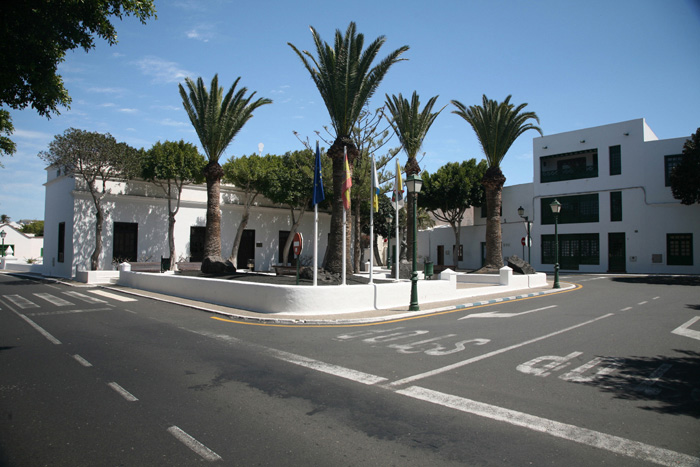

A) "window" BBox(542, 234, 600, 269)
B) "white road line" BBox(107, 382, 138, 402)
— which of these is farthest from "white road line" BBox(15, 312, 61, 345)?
"window" BBox(542, 234, 600, 269)

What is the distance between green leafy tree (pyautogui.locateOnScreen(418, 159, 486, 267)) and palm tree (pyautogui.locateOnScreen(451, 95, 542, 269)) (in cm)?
1376

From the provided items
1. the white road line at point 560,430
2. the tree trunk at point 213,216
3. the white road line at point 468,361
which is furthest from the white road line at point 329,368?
the tree trunk at point 213,216

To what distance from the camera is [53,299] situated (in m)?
15.6

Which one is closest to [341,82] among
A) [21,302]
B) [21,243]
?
[21,302]

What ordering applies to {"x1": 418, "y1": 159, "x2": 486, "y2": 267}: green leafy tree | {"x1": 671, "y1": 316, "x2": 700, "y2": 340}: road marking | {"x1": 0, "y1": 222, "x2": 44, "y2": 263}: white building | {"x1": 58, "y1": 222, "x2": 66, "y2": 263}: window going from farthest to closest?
{"x1": 0, "y1": 222, "x2": 44, "y2": 263}: white building
{"x1": 418, "y1": 159, "x2": 486, "y2": 267}: green leafy tree
{"x1": 58, "y1": 222, "x2": 66, "y2": 263}: window
{"x1": 671, "y1": 316, "x2": 700, "y2": 340}: road marking

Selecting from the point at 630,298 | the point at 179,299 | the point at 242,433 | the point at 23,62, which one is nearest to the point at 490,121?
the point at 630,298

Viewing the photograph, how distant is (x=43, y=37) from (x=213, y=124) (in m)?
13.8

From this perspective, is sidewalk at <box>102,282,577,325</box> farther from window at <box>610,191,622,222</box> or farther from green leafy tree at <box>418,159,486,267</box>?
window at <box>610,191,622,222</box>

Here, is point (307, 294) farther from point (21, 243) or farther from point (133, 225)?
point (21, 243)

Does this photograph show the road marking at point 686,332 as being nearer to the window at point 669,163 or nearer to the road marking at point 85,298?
the road marking at point 85,298

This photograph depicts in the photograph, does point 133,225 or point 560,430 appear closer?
point 560,430

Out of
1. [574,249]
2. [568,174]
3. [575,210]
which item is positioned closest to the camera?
[575,210]

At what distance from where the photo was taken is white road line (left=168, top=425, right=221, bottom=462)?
3652 mm

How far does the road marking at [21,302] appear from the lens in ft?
44.5
